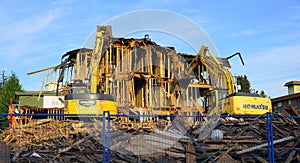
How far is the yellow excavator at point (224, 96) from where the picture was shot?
19.8 metres

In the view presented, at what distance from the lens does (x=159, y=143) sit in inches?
445

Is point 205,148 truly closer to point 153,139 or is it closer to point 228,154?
point 228,154

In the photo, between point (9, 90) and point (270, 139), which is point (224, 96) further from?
point (9, 90)

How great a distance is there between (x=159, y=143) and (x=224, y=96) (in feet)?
35.9

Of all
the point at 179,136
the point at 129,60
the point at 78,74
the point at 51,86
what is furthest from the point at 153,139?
the point at 51,86

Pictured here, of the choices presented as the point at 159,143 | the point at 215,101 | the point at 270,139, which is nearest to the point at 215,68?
the point at 215,101

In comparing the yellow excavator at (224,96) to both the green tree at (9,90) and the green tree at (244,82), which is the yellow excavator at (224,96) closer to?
the green tree at (9,90)

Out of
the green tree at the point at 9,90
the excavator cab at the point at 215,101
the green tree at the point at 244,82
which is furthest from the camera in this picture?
the green tree at the point at 244,82

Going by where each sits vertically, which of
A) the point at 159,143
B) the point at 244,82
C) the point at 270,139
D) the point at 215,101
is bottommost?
the point at 159,143

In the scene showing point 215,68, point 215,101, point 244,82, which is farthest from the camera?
point 244,82

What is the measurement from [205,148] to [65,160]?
4.30m

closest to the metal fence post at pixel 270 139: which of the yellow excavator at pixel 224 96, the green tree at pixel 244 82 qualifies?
the yellow excavator at pixel 224 96

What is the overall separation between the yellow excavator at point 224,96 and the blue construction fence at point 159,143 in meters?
5.87

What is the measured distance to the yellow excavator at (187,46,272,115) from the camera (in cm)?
1978
